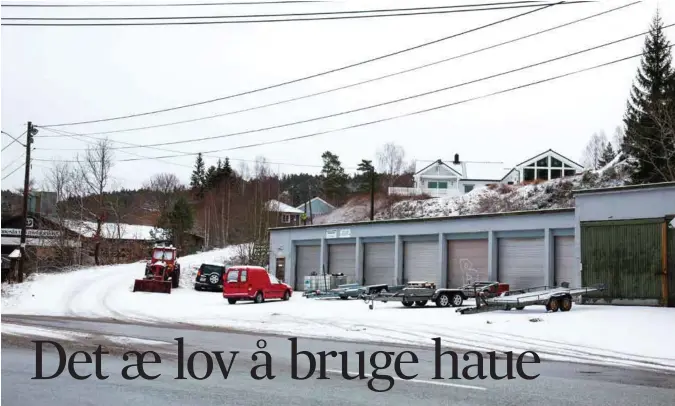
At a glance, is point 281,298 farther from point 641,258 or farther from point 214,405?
point 214,405

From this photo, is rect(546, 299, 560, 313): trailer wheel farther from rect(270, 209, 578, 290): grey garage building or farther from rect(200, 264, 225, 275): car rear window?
rect(200, 264, 225, 275): car rear window

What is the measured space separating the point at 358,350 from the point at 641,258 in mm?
15396

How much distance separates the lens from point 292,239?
51344mm

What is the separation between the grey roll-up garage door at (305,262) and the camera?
162 feet

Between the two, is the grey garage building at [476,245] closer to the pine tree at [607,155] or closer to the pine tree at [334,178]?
the pine tree at [607,155]

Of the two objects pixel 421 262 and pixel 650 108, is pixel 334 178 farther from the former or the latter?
pixel 421 262

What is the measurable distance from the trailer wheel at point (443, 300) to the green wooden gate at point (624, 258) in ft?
17.2

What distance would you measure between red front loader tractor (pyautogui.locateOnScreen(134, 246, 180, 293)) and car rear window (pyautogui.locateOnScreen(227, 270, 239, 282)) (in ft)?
30.1

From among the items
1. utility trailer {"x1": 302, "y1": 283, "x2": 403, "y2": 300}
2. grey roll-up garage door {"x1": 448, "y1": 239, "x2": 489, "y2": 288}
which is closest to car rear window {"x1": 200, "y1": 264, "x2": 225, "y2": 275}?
utility trailer {"x1": 302, "y1": 283, "x2": 403, "y2": 300}

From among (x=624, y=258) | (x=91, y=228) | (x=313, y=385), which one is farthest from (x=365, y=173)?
(x=313, y=385)

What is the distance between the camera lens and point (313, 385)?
32.8 ft

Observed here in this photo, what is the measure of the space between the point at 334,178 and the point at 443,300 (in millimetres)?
84344

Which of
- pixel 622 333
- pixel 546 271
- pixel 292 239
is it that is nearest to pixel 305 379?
pixel 622 333

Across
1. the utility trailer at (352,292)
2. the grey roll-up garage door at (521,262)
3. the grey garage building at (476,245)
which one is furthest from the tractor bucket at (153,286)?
the grey roll-up garage door at (521,262)
